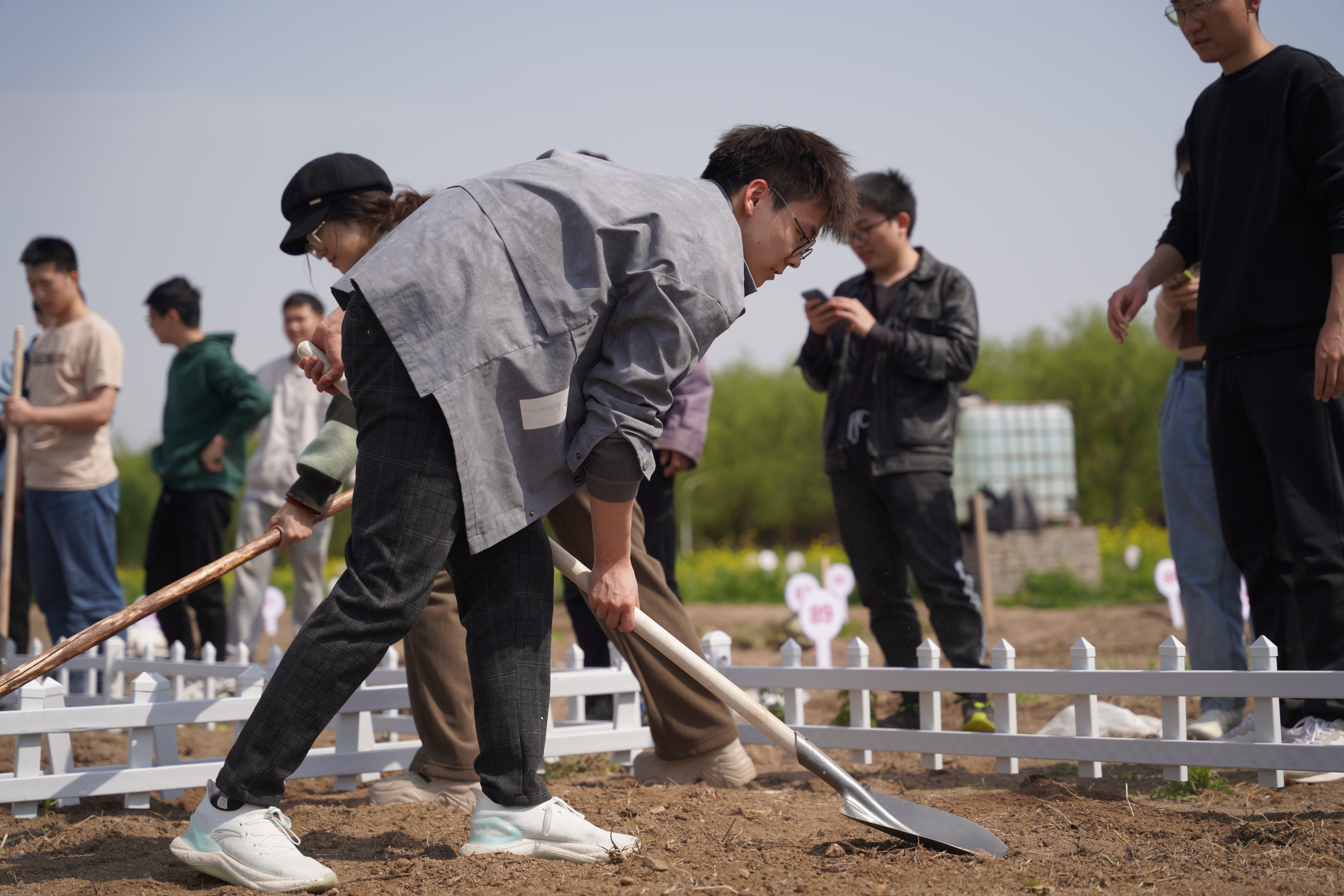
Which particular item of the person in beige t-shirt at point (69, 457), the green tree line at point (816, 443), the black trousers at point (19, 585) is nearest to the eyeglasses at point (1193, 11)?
the person in beige t-shirt at point (69, 457)

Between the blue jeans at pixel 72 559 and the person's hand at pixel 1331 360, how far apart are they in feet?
15.7

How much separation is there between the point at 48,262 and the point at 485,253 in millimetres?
4170

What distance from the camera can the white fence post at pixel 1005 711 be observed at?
10.8 feet

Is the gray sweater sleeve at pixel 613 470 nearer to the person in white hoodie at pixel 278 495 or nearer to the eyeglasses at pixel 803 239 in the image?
the eyeglasses at pixel 803 239

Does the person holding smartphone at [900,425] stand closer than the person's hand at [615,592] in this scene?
No

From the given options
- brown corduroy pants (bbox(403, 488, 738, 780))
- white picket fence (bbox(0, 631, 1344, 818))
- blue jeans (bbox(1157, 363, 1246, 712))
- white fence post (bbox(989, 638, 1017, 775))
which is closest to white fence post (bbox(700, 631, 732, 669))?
white picket fence (bbox(0, 631, 1344, 818))

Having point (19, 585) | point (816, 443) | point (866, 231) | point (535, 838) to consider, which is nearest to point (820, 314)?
point (866, 231)

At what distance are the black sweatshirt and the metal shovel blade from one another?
1.54 meters

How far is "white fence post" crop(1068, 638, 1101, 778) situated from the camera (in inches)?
123

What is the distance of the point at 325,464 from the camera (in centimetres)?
273

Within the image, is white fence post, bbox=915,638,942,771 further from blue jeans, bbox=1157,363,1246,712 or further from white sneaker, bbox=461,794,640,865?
white sneaker, bbox=461,794,640,865

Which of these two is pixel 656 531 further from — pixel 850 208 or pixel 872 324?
pixel 850 208

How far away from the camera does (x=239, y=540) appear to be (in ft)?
21.0

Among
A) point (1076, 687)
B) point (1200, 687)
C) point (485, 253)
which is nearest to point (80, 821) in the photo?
point (485, 253)
